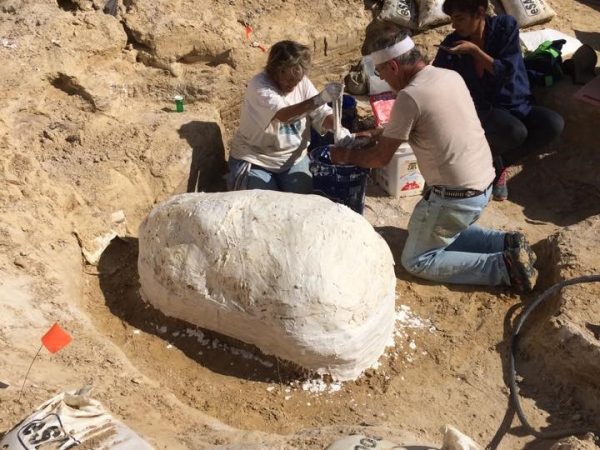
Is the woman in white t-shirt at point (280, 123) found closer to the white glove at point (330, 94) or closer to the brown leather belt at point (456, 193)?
the white glove at point (330, 94)

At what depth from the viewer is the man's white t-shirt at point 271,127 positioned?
4.75 m

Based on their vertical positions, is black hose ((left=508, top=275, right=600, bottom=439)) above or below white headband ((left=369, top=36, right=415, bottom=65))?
below

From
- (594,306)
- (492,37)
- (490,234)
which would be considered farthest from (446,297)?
(492,37)

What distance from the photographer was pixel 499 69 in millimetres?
5156

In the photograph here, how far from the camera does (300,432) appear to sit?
3.32 metres

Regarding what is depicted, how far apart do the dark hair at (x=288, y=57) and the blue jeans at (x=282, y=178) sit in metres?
0.76

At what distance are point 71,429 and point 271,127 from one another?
2749 mm

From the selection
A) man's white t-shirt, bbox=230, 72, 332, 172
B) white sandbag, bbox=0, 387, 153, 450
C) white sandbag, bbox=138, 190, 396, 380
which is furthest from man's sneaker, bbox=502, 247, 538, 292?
white sandbag, bbox=0, 387, 153, 450

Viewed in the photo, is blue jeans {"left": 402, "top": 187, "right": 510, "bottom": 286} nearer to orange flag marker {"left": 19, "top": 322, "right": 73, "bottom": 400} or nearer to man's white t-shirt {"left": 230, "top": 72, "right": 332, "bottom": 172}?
man's white t-shirt {"left": 230, "top": 72, "right": 332, "bottom": 172}

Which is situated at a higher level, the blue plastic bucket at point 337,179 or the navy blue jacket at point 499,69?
the navy blue jacket at point 499,69

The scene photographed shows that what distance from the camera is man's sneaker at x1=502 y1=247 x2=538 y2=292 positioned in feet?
14.4

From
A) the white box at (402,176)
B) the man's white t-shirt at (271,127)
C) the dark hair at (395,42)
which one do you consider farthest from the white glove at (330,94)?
the white box at (402,176)

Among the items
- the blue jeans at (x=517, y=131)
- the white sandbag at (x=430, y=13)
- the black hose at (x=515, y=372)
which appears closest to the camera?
the black hose at (x=515, y=372)

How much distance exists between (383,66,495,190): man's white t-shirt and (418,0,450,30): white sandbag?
8.49ft
